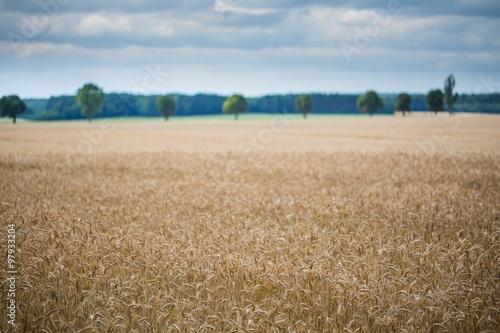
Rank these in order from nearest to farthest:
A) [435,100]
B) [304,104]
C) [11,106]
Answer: [11,106], [435,100], [304,104]

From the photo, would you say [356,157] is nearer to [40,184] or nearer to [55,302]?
[40,184]

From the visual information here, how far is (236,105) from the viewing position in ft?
352

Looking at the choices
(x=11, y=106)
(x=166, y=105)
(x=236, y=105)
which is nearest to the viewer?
(x=11, y=106)

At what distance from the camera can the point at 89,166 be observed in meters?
18.2

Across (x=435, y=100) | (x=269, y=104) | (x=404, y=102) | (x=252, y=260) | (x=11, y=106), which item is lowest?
(x=252, y=260)

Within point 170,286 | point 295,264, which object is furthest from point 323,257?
point 170,286

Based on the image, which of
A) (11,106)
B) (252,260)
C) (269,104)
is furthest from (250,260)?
(269,104)

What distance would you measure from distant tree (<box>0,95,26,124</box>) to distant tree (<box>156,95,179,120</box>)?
7608cm

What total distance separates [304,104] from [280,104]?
447 inches

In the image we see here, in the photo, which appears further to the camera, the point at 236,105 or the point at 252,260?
the point at 236,105

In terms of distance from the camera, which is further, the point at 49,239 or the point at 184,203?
the point at 184,203

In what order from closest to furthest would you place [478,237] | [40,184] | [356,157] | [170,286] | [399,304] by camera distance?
[399,304], [170,286], [478,237], [40,184], [356,157]

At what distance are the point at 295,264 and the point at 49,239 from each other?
3546 millimetres

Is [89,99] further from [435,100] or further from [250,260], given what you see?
[250,260]
